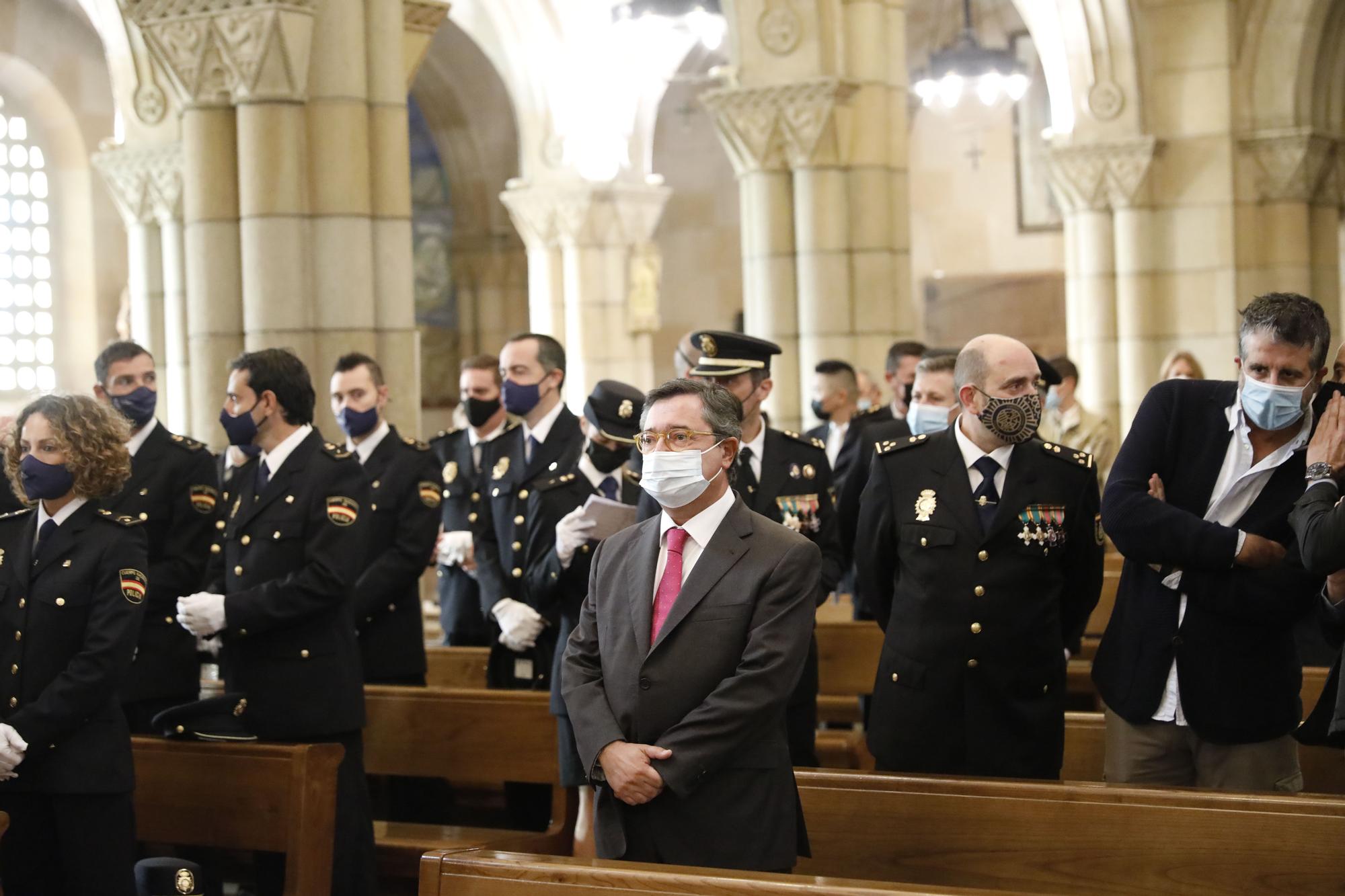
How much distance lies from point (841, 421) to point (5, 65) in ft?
36.0

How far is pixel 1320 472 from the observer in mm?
3258

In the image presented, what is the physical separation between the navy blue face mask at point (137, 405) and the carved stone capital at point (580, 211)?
12104mm

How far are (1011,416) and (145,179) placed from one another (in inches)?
282

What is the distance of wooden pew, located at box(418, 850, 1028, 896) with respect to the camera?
8.95 feet

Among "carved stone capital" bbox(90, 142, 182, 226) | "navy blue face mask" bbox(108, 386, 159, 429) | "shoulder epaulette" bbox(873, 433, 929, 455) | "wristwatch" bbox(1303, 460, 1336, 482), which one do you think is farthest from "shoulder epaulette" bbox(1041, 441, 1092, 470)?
"carved stone capital" bbox(90, 142, 182, 226)

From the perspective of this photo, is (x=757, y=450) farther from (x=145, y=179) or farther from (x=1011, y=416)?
(x=145, y=179)

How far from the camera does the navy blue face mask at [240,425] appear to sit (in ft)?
14.8

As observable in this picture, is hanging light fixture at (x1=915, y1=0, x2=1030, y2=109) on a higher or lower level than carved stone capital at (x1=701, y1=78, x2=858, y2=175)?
higher

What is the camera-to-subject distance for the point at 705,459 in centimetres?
324

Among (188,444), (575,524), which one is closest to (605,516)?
(575,524)

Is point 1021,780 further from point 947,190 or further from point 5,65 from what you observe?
point 947,190

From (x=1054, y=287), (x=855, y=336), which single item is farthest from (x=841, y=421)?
(x=1054, y=287)

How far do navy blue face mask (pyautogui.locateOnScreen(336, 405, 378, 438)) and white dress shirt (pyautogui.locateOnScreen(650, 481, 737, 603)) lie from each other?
2.70m

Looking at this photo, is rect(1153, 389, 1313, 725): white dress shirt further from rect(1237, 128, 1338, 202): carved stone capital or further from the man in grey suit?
rect(1237, 128, 1338, 202): carved stone capital
